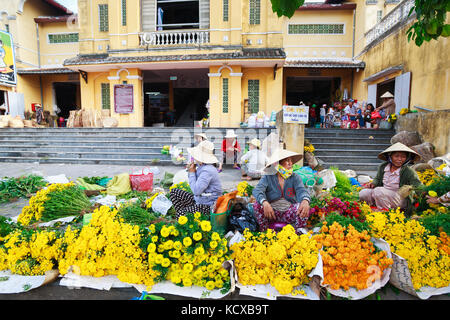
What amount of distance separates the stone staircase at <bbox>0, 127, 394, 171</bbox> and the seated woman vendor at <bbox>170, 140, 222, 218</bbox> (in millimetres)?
6009

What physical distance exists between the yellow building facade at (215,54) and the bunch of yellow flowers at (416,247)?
805 cm

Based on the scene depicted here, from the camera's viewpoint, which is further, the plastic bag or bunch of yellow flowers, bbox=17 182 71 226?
the plastic bag

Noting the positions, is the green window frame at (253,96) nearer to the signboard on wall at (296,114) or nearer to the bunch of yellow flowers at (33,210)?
the signboard on wall at (296,114)

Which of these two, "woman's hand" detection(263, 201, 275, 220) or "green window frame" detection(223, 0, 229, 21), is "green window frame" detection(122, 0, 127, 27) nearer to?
"green window frame" detection(223, 0, 229, 21)

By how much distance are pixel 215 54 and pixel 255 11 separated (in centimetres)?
305

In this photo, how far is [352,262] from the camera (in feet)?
8.06

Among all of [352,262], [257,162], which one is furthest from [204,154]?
[257,162]

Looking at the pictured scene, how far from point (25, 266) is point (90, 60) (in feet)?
44.2

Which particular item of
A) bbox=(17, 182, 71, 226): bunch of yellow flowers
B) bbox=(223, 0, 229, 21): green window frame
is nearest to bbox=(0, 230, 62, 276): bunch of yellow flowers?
bbox=(17, 182, 71, 226): bunch of yellow flowers

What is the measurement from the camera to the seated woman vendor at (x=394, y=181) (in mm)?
3840

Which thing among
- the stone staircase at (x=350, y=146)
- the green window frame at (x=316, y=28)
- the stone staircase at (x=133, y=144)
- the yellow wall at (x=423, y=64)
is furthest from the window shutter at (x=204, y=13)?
the yellow wall at (x=423, y=64)

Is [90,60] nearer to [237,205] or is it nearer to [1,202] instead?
[1,202]

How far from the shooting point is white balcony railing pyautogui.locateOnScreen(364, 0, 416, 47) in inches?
402
